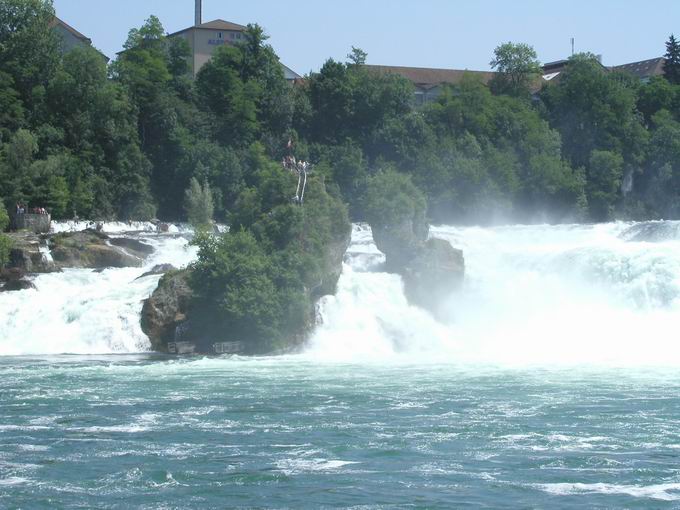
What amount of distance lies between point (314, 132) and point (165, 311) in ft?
137

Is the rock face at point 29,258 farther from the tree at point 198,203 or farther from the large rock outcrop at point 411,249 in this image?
the tree at point 198,203

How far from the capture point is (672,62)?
96188 mm

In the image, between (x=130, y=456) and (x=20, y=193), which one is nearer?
(x=130, y=456)

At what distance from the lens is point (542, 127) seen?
82750 mm

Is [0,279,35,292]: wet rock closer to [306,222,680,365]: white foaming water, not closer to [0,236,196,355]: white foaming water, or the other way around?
[0,236,196,355]: white foaming water

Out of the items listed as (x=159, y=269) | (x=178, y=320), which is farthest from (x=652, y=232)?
(x=178, y=320)

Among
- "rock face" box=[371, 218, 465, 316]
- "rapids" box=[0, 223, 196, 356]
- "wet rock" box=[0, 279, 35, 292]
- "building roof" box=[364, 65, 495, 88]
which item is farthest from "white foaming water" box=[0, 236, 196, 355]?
"building roof" box=[364, 65, 495, 88]

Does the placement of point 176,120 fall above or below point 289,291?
above

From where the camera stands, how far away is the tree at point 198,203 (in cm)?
6346

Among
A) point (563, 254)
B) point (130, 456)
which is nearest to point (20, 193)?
point (563, 254)

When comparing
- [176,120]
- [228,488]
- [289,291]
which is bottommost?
[228,488]

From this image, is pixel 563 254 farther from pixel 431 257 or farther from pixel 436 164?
pixel 436 164

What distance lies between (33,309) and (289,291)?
930 centimetres

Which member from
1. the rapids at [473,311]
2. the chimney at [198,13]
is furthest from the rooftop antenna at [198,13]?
the rapids at [473,311]
